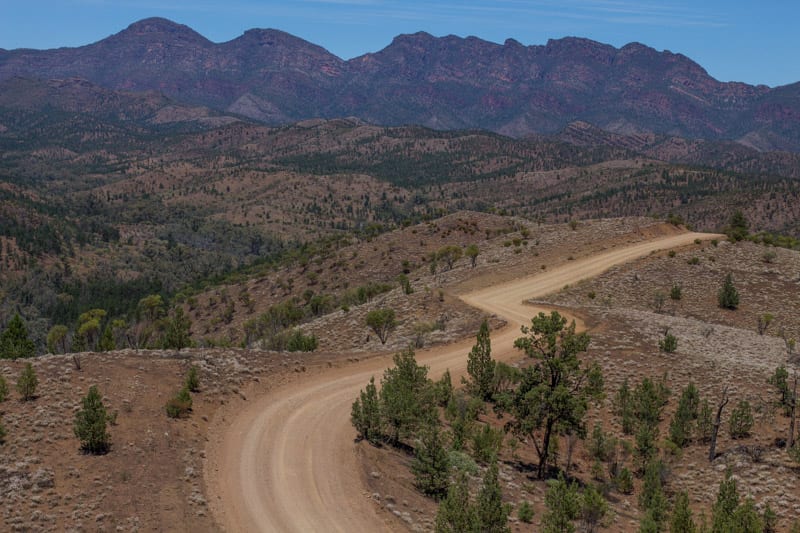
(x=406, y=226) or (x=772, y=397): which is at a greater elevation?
(x=406, y=226)

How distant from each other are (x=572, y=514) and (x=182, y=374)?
16.8 meters

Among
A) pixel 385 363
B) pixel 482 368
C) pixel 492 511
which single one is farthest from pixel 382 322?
pixel 492 511

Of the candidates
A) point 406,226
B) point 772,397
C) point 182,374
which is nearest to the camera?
point 182,374

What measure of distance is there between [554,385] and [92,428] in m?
14.9

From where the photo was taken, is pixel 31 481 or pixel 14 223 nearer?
pixel 31 481

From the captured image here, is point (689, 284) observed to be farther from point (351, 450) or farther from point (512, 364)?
point (351, 450)

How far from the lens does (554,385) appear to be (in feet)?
68.7

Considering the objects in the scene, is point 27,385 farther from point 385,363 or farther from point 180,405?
point 385,363

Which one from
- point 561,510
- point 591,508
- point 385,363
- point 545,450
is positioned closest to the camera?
point 561,510

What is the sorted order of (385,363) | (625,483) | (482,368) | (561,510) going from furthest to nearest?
(385,363), (482,368), (625,483), (561,510)

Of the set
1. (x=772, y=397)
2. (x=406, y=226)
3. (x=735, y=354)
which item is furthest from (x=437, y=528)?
(x=406, y=226)

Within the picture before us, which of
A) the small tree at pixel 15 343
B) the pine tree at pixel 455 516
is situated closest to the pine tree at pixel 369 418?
the pine tree at pixel 455 516

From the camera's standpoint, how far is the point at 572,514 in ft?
49.9

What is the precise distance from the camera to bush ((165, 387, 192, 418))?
21203mm
